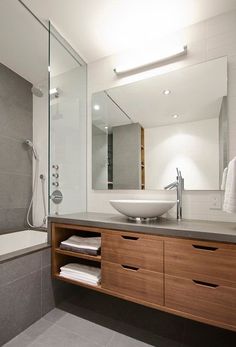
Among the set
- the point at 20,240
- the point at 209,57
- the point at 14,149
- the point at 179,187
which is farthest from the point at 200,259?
the point at 14,149

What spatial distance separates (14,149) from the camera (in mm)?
2230

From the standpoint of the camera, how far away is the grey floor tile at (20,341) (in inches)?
46.5

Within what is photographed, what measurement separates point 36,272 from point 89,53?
1.98 m

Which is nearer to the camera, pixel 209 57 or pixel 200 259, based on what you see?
pixel 200 259

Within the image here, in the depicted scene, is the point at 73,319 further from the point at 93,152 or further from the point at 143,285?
the point at 93,152

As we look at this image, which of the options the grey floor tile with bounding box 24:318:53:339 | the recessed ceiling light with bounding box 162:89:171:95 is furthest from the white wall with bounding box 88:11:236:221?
the grey floor tile with bounding box 24:318:53:339

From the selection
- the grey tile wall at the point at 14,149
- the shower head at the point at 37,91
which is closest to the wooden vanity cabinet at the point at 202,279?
the grey tile wall at the point at 14,149

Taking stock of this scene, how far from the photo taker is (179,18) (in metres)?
1.47

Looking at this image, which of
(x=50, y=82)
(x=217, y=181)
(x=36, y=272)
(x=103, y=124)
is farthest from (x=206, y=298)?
(x=50, y=82)

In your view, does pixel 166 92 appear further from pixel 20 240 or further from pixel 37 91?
pixel 20 240

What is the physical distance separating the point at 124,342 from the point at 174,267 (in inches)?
25.8

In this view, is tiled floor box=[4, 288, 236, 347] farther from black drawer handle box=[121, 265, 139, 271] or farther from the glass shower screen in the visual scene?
the glass shower screen

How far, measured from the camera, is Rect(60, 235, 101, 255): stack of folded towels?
135cm

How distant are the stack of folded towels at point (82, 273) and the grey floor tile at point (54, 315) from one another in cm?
31
